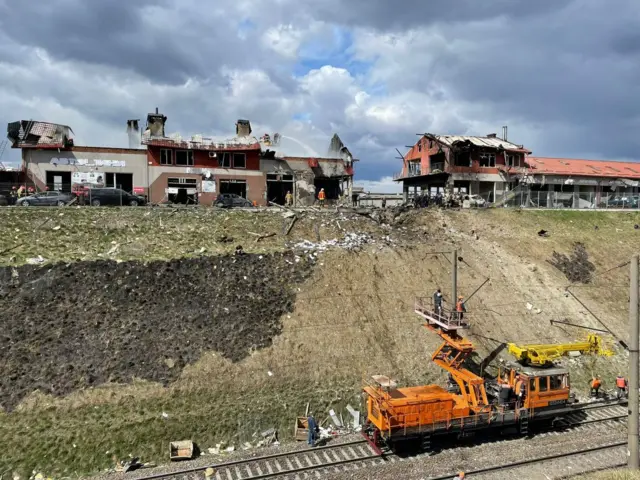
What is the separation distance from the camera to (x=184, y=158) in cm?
4284

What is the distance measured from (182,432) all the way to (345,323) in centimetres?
918

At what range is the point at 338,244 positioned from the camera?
28500 millimetres

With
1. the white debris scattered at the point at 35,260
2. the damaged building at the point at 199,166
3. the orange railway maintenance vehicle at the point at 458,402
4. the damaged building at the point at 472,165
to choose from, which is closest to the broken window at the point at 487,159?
the damaged building at the point at 472,165

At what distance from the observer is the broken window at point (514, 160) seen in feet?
171

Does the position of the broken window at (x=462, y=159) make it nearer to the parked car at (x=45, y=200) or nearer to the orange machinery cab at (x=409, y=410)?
the orange machinery cab at (x=409, y=410)

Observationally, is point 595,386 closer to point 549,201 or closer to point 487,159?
point 549,201

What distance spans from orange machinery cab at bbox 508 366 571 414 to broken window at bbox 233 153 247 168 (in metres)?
33.0

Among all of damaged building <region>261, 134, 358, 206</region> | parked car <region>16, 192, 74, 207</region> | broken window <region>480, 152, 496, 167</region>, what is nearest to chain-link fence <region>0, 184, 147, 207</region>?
parked car <region>16, 192, 74, 207</region>

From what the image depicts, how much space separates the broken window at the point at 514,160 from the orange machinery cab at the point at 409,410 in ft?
135

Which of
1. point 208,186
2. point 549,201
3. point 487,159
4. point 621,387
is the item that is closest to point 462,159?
point 487,159

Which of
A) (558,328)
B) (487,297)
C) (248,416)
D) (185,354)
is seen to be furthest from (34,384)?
(558,328)

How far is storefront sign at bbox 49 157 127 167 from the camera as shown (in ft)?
132

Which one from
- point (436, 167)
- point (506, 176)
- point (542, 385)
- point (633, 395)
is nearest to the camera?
point (633, 395)

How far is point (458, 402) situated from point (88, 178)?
1450 inches
